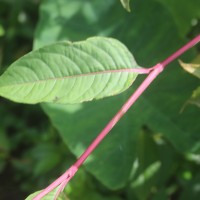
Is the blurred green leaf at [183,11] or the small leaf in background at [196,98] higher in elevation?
the small leaf in background at [196,98]

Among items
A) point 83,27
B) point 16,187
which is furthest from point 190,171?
point 16,187

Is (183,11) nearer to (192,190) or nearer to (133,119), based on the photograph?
(133,119)

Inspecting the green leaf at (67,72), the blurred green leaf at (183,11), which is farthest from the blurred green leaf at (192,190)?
the green leaf at (67,72)

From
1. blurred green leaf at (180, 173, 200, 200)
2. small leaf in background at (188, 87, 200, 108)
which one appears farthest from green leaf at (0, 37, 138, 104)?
blurred green leaf at (180, 173, 200, 200)

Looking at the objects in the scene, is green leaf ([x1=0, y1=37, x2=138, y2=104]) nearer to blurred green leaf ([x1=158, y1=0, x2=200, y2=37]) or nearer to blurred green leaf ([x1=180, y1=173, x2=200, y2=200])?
blurred green leaf ([x1=158, y1=0, x2=200, y2=37])

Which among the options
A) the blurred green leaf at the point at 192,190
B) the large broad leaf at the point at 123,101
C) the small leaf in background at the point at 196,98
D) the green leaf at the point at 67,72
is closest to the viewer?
the green leaf at the point at 67,72

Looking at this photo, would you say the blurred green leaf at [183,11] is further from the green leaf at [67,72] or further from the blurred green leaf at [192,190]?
the green leaf at [67,72]

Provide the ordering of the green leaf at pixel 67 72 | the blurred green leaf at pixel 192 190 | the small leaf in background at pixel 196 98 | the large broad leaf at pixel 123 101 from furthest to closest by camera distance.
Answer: the blurred green leaf at pixel 192 190, the large broad leaf at pixel 123 101, the small leaf in background at pixel 196 98, the green leaf at pixel 67 72
